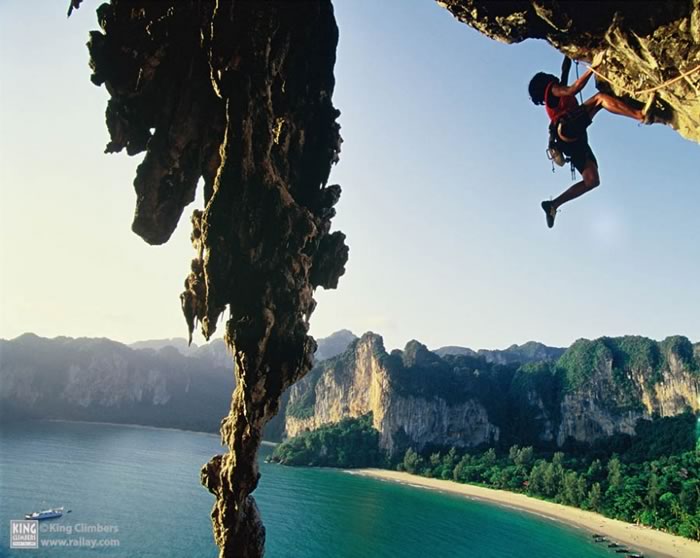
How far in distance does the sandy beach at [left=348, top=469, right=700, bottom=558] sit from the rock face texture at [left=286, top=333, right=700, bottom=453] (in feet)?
67.4

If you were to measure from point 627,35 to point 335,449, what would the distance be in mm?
90909

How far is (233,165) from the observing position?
748 cm

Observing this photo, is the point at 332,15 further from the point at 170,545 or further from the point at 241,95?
the point at 170,545

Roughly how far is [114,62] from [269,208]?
3785 mm

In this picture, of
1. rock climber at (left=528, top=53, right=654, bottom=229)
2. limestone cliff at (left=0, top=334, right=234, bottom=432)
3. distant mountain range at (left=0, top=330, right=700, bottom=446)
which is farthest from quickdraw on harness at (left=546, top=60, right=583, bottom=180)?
limestone cliff at (left=0, top=334, right=234, bottom=432)

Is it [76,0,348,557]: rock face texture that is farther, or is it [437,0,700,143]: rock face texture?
[76,0,348,557]: rock face texture

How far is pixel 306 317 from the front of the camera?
8.65 metres

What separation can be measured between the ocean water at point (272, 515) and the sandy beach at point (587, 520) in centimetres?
258

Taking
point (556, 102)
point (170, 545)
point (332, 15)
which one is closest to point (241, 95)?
point (332, 15)

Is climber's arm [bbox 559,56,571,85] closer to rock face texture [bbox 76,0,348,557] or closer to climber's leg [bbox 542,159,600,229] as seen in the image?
climber's leg [bbox 542,159,600,229]

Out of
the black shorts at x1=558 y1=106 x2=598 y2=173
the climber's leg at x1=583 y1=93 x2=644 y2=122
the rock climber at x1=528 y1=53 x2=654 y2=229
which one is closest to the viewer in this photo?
the climber's leg at x1=583 y1=93 x2=644 y2=122

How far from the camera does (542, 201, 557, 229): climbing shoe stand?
6.80 meters

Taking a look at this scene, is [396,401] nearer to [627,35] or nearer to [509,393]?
[509,393]

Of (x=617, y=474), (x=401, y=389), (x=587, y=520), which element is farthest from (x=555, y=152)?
(x=401, y=389)
